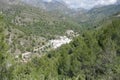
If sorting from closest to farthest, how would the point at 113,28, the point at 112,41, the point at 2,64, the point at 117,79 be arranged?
the point at 2,64 < the point at 117,79 < the point at 112,41 < the point at 113,28

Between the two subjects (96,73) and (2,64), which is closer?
(2,64)

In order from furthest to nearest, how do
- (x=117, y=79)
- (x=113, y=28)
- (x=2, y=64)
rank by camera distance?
(x=113, y=28), (x=117, y=79), (x=2, y=64)

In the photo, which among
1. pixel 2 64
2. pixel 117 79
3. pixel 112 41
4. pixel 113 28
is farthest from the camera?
pixel 113 28

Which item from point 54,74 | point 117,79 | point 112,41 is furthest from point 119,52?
point 54,74

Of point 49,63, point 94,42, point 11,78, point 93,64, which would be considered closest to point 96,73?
point 93,64

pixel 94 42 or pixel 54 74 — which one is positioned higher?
pixel 94 42

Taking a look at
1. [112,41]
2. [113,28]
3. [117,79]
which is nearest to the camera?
[117,79]

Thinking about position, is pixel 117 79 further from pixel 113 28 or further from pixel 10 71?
pixel 10 71

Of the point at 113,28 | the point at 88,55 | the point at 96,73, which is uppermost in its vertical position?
the point at 113,28

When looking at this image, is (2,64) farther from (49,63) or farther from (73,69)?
(49,63)
